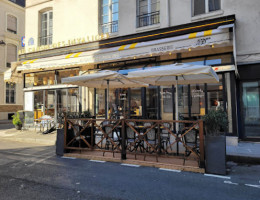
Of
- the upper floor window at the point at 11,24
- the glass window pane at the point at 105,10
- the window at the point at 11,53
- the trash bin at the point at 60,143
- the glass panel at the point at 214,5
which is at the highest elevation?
the upper floor window at the point at 11,24

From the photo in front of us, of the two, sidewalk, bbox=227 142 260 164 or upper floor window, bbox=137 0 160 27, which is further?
upper floor window, bbox=137 0 160 27

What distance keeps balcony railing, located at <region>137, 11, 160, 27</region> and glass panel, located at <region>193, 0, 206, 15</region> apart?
1.69 meters

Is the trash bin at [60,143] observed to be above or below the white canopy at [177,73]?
below

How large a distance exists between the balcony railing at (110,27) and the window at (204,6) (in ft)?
13.4

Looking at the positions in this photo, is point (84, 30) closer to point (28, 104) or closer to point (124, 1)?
point (124, 1)

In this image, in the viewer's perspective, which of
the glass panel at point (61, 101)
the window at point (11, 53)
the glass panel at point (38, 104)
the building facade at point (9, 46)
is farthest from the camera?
the window at point (11, 53)

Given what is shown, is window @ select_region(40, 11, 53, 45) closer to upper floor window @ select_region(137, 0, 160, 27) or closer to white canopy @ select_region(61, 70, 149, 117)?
upper floor window @ select_region(137, 0, 160, 27)

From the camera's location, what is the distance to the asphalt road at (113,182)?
3359mm

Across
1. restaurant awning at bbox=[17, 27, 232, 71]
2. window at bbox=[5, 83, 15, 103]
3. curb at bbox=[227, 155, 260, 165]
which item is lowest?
curb at bbox=[227, 155, 260, 165]

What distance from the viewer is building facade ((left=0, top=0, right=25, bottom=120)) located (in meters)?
21.0

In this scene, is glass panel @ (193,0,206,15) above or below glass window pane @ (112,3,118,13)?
below

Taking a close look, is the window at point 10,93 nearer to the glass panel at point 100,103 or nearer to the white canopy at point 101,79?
the glass panel at point 100,103

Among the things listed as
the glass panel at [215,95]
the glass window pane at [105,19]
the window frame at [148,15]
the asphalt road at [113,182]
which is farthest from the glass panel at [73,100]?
the glass panel at [215,95]

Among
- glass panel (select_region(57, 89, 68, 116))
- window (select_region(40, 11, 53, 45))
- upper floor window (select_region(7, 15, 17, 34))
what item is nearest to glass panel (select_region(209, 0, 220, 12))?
glass panel (select_region(57, 89, 68, 116))
